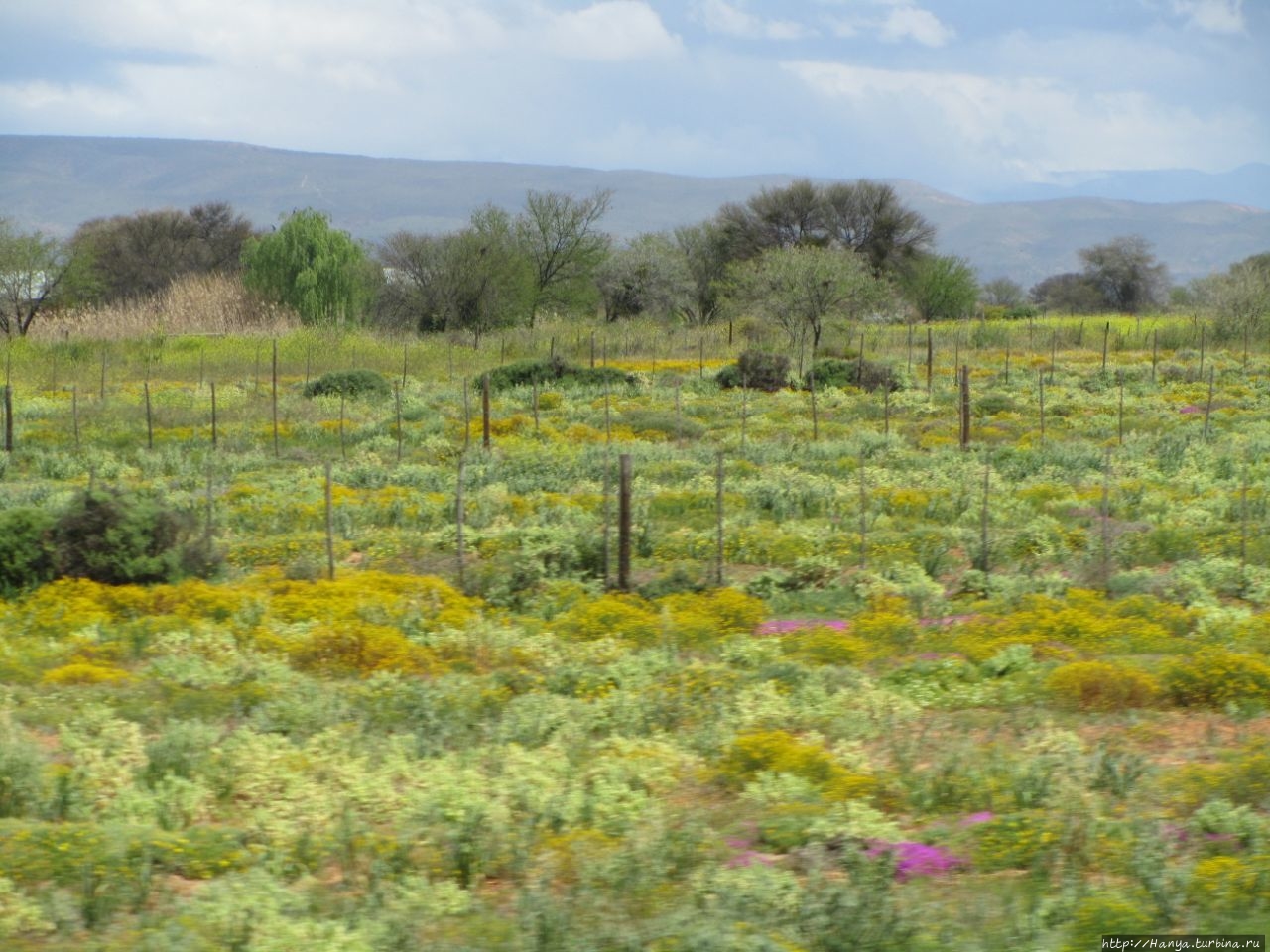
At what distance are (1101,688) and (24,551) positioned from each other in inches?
445

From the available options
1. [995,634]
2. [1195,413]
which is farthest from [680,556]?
[1195,413]

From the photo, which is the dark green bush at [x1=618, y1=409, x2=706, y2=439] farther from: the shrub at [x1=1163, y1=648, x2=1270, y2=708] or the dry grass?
the dry grass

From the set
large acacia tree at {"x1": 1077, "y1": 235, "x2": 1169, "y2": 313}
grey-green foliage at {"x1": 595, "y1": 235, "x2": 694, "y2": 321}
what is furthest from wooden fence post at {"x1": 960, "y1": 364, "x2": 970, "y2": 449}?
large acacia tree at {"x1": 1077, "y1": 235, "x2": 1169, "y2": 313}

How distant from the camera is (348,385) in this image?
35.3 m

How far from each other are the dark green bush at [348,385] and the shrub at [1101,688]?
88.0ft

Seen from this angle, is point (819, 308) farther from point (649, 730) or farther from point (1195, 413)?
point (649, 730)

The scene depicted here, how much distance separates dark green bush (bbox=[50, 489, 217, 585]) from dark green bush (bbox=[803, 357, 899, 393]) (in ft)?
79.0

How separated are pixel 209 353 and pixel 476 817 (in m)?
38.4

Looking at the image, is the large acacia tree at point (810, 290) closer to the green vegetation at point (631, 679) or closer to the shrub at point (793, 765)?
the green vegetation at point (631, 679)

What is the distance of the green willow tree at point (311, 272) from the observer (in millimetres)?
54625

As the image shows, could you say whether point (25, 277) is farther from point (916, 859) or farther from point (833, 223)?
point (916, 859)

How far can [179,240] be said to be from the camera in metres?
81.9

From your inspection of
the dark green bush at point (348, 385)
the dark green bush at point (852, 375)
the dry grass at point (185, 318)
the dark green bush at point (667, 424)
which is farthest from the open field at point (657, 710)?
the dry grass at point (185, 318)

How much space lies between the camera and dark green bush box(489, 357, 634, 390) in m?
36.8
